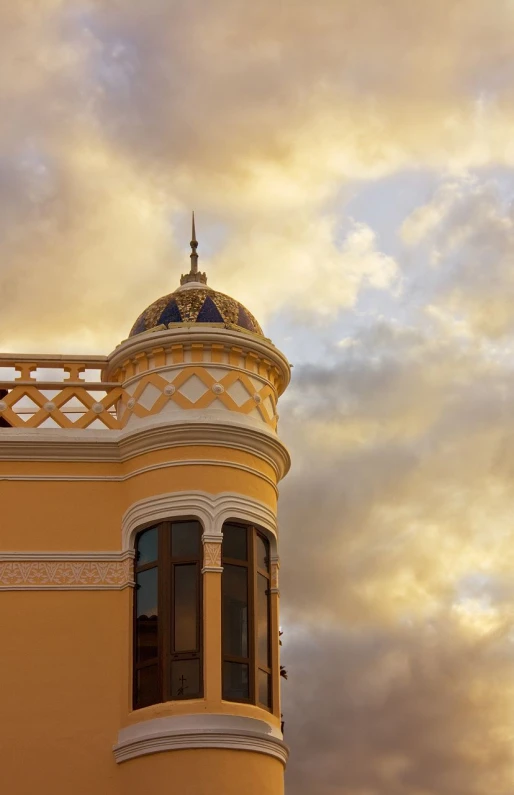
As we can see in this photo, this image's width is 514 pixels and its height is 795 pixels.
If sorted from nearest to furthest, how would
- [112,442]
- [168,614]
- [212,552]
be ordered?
[168,614] → [212,552] → [112,442]

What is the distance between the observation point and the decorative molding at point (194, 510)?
17.3 meters

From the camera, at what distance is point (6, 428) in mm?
18203

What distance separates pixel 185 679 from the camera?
1659 cm

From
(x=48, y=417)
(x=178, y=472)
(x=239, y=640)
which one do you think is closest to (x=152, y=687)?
(x=239, y=640)

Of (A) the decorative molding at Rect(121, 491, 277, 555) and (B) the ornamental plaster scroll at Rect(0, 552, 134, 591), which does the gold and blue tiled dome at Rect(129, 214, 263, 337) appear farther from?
(B) the ornamental plaster scroll at Rect(0, 552, 134, 591)

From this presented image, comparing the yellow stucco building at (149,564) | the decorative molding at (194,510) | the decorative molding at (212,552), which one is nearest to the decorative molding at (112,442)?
the yellow stucco building at (149,564)

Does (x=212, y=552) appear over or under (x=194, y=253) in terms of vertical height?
under

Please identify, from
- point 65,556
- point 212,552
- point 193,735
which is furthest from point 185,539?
point 193,735

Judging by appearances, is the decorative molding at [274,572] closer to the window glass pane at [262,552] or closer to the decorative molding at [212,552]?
the window glass pane at [262,552]

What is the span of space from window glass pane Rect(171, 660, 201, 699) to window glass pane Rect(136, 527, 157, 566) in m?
1.47

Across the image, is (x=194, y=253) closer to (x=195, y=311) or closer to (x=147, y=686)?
(x=195, y=311)

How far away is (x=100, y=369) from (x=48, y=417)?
1.14 m

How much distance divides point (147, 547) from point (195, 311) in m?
3.51

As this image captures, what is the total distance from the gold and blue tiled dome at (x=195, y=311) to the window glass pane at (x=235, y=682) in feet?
15.9
